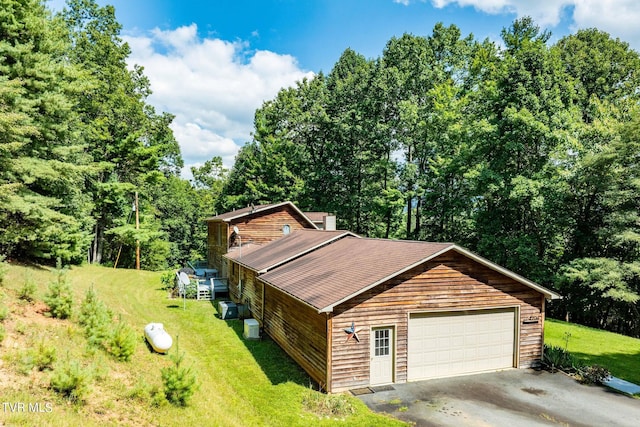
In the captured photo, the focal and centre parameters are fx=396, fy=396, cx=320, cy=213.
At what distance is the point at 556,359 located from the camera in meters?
13.7

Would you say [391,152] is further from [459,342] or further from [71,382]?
[71,382]

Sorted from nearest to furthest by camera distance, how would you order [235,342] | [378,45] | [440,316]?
[440,316] → [235,342] → [378,45]

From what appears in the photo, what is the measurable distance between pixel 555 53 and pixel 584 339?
1844 centimetres

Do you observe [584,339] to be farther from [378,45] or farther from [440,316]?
[378,45]

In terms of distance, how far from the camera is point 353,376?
460 inches

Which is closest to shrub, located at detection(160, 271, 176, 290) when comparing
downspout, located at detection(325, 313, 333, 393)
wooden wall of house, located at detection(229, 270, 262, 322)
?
wooden wall of house, located at detection(229, 270, 262, 322)

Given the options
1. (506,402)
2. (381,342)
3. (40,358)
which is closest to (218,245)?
(381,342)

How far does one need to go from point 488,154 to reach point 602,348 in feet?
45.3

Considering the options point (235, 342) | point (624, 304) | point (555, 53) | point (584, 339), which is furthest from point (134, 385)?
point (555, 53)

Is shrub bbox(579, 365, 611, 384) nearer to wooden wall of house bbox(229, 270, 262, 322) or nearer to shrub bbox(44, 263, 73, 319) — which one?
wooden wall of house bbox(229, 270, 262, 322)

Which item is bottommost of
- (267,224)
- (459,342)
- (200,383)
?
(200,383)

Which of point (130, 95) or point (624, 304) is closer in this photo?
point (624, 304)

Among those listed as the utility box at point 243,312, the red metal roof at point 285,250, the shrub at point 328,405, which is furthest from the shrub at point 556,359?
the utility box at point 243,312

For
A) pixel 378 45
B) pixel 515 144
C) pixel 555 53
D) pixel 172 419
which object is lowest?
pixel 172 419
